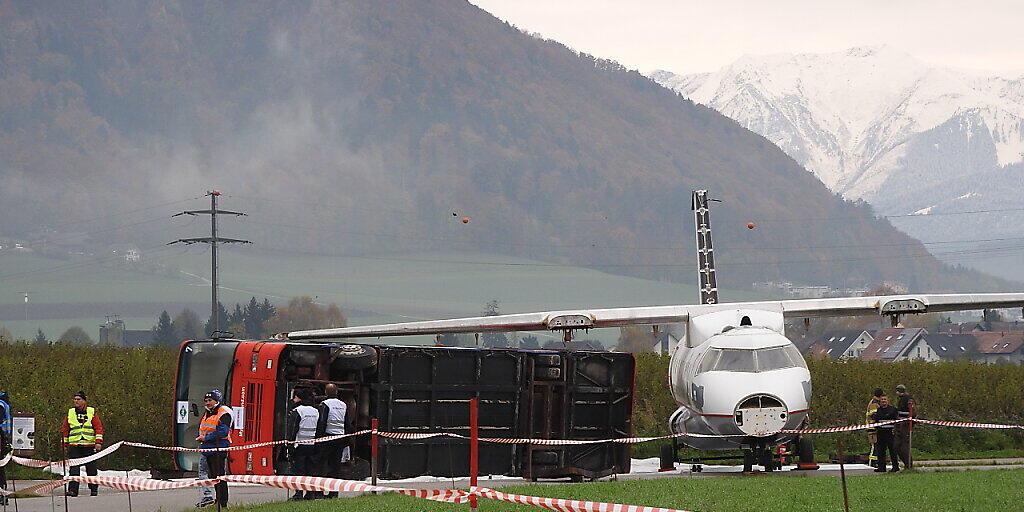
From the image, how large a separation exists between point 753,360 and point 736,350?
42 cm

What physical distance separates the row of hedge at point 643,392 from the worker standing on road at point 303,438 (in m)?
9.52

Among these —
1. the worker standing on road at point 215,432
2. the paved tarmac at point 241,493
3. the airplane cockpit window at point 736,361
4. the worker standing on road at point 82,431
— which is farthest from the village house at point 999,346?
the worker standing on road at point 215,432

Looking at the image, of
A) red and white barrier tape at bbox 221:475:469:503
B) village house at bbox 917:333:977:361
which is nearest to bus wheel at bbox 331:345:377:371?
red and white barrier tape at bbox 221:475:469:503

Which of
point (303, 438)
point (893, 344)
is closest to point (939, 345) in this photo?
point (893, 344)

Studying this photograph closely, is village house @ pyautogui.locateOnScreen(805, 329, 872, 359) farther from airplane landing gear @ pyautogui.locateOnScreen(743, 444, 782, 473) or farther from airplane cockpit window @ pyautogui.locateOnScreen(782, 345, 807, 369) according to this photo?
airplane cockpit window @ pyautogui.locateOnScreen(782, 345, 807, 369)

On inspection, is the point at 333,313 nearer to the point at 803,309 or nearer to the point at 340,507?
the point at 803,309

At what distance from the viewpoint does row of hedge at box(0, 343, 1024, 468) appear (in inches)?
1226

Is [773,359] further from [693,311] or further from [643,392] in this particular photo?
[643,392]

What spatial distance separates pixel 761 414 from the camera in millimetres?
24281

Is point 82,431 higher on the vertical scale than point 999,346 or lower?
lower

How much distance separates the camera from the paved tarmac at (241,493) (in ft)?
67.0

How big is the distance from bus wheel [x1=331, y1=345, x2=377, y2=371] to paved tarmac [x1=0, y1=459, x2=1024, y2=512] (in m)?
2.34

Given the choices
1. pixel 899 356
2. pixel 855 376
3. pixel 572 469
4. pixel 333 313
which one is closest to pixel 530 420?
pixel 572 469

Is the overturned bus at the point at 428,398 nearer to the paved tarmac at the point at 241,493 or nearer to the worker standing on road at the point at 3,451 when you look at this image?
the paved tarmac at the point at 241,493
